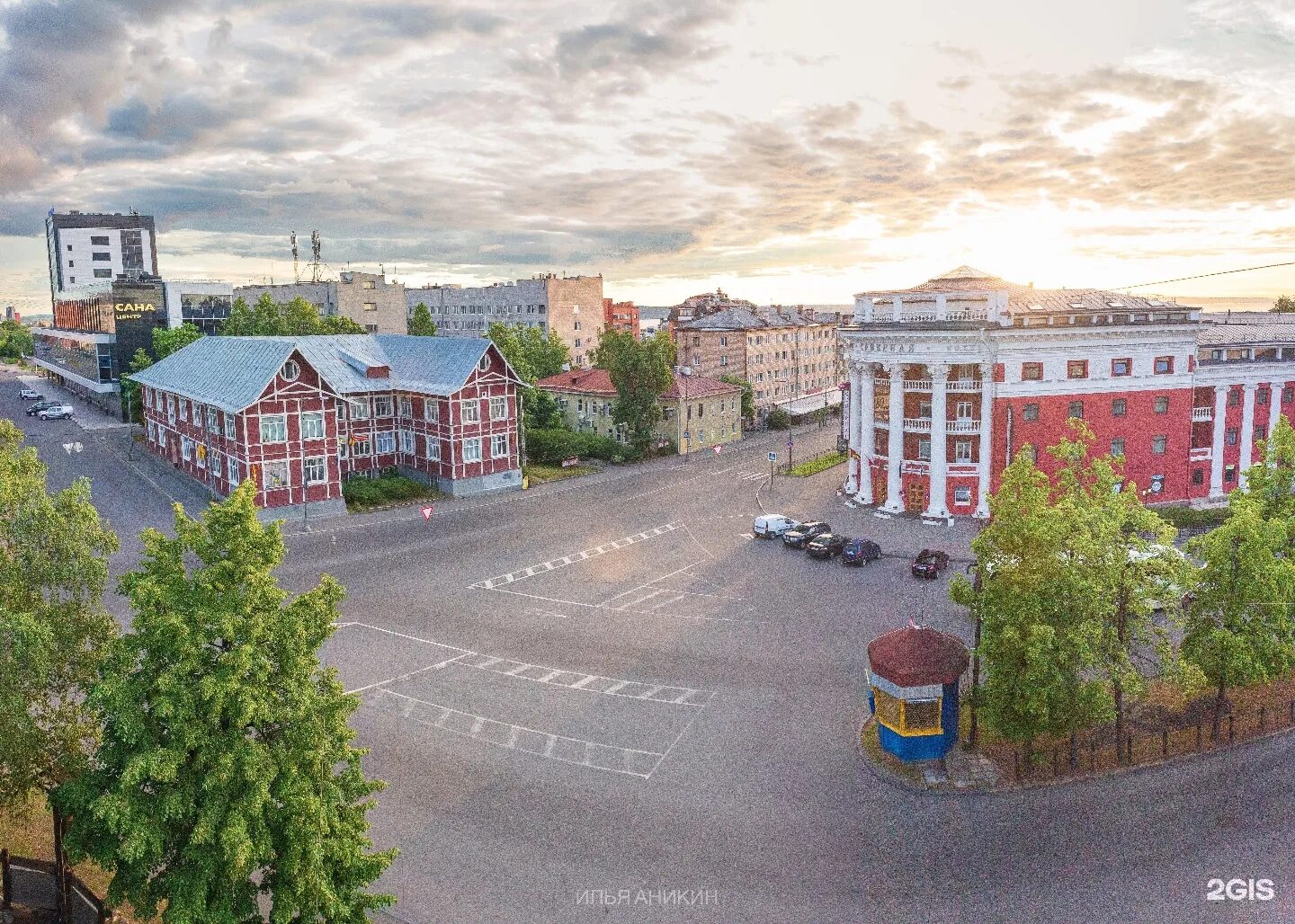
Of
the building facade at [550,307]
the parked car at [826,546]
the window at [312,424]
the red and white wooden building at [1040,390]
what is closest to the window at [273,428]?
the window at [312,424]

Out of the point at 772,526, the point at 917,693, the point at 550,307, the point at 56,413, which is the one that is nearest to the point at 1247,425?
the point at 772,526

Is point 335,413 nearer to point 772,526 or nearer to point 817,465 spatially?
point 772,526

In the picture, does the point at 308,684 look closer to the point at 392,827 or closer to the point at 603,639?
the point at 392,827

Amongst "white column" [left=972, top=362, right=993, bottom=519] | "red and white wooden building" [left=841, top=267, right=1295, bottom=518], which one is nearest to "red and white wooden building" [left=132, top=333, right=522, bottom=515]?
"red and white wooden building" [left=841, top=267, right=1295, bottom=518]

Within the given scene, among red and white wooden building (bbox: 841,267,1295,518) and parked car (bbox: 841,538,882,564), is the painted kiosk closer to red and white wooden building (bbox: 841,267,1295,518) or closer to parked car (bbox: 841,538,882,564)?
parked car (bbox: 841,538,882,564)

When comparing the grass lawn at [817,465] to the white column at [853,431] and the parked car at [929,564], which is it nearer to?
the white column at [853,431]
